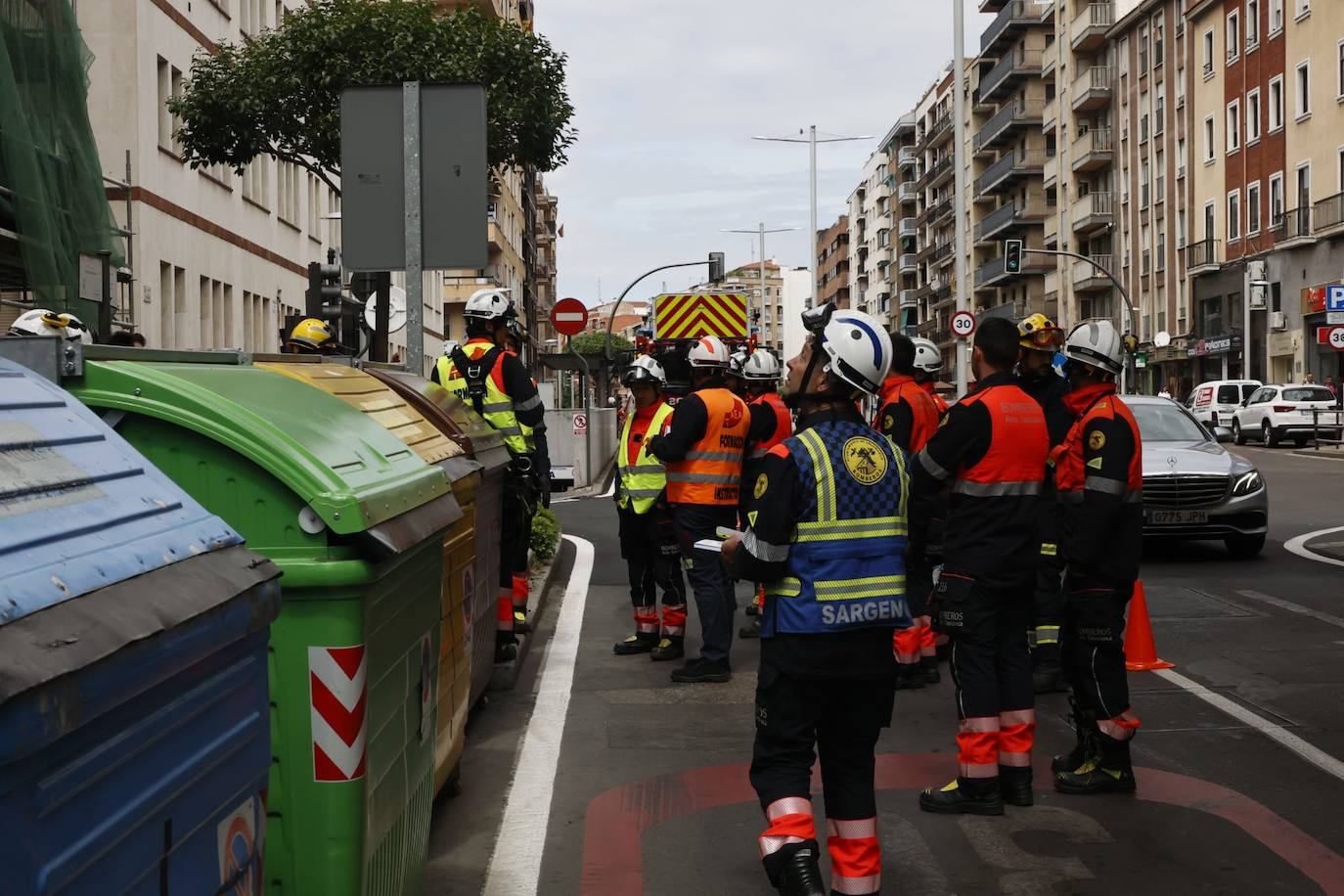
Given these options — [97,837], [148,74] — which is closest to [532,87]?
[148,74]

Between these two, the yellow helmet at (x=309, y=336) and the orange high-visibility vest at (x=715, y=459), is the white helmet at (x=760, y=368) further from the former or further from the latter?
the yellow helmet at (x=309, y=336)

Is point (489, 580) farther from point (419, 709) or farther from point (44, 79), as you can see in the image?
point (44, 79)

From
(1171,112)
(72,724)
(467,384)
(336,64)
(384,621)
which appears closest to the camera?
(72,724)

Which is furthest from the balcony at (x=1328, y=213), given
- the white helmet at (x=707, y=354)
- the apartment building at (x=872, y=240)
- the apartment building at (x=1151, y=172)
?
the apartment building at (x=872, y=240)

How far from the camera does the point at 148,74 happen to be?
92.2 feet

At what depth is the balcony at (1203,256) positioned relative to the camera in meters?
59.0

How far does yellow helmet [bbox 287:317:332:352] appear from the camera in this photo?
9.55m

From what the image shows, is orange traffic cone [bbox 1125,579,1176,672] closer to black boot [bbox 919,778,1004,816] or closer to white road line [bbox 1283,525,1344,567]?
black boot [bbox 919,778,1004,816]

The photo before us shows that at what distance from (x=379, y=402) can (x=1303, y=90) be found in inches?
2010

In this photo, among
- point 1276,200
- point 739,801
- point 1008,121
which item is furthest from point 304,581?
point 1008,121

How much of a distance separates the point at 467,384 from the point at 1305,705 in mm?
4729

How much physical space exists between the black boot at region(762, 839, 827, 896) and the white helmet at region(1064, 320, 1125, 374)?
9.80ft

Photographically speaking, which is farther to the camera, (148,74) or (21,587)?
(148,74)

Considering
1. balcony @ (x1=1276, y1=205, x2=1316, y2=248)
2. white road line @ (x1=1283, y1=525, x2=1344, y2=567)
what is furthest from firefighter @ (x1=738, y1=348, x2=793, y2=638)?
balcony @ (x1=1276, y1=205, x2=1316, y2=248)
